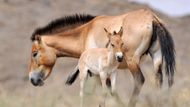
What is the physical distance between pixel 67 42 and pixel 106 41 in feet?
4.66

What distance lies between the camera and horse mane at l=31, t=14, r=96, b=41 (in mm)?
16391

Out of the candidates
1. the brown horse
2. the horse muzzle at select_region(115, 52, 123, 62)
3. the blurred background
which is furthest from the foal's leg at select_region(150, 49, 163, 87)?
the blurred background

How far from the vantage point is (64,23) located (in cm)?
1656

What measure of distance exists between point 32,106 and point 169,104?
161 cm

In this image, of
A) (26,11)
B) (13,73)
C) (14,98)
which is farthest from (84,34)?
(26,11)

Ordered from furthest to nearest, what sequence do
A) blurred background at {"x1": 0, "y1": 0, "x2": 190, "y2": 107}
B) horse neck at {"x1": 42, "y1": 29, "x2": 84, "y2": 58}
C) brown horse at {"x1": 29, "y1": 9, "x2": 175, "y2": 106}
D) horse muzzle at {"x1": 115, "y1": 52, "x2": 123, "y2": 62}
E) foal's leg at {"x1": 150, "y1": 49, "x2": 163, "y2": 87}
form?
blurred background at {"x1": 0, "y1": 0, "x2": 190, "y2": 107}, horse neck at {"x1": 42, "y1": 29, "x2": 84, "y2": 58}, foal's leg at {"x1": 150, "y1": 49, "x2": 163, "y2": 87}, brown horse at {"x1": 29, "y1": 9, "x2": 175, "y2": 106}, horse muzzle at {"x1": 115, "y1": 52, "x2": 123, "y2": 62}

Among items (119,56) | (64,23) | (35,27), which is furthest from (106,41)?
(35,27)

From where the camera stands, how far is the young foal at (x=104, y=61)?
554 inches

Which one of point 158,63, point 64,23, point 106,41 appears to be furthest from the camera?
point 64,23

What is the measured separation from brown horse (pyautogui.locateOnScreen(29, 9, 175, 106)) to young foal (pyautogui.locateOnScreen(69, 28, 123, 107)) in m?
0.30

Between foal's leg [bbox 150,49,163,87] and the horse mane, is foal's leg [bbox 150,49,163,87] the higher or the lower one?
the higher one

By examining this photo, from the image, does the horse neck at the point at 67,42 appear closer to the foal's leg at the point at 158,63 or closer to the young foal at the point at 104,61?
the young foal at the point at 104,61

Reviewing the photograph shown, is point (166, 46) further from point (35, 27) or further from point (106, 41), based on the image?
point (35, 27)

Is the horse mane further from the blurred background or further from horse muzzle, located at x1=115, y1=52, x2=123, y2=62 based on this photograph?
the blurred background
